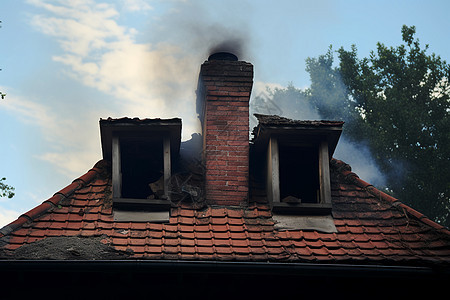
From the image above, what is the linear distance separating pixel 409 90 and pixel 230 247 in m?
13.9

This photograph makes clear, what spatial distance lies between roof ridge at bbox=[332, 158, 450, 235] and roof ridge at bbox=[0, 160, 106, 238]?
3661 millimetres

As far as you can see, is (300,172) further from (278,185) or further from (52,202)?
(52,202)

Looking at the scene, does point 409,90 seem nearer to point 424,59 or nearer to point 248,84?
point 424,59

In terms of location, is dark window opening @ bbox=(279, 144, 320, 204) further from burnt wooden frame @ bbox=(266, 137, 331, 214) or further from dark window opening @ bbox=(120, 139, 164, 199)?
dark window opening @ bbox=(120, 139, 164, 199)

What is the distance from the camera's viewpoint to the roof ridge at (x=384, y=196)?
8.10 metres

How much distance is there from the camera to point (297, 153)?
30.9 ft

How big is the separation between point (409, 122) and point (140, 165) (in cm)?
1137

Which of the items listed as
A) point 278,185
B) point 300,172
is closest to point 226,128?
point 278,185

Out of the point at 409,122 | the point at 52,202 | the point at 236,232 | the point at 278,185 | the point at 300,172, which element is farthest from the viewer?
the point at 409,122

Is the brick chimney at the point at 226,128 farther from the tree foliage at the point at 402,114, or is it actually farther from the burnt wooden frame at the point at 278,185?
the tree foliage at the point at 402,114

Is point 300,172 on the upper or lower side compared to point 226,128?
lower

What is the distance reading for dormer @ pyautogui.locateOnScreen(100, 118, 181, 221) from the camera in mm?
8281

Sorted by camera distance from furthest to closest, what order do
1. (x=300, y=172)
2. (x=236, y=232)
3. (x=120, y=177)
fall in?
(x=300, y=172) → (x=120, y=177) → (x=236, y=232)

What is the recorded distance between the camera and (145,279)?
7.27m
